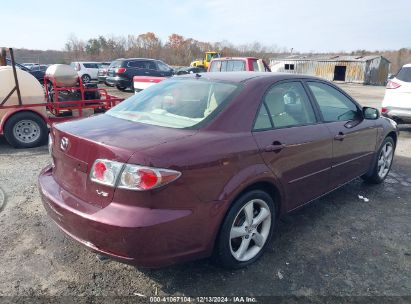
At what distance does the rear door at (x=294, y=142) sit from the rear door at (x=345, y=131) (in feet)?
0.58

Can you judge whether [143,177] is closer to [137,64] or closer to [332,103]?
[332,103]

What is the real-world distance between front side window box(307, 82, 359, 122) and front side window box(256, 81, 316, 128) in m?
0.22

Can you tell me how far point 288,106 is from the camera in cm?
325

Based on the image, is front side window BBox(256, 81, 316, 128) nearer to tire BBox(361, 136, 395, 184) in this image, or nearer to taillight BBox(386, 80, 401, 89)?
tire BBox(361, 136, 395, 184)

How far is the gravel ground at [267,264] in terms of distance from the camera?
2.58m

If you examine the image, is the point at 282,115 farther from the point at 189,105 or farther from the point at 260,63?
the point at 260,63

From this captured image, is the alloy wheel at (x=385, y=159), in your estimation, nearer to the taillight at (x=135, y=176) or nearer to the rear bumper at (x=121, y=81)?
the taillight at (x=135, y=176)

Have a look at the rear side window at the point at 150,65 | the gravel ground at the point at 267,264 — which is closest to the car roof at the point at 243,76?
the gravel ground at the point at 267,264

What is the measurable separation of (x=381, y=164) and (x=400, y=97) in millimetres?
4423

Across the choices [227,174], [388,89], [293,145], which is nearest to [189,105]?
[227,174]

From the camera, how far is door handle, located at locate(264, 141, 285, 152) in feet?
9.17

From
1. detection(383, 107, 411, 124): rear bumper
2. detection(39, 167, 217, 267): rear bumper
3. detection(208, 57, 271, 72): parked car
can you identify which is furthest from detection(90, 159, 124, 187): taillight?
detection(208, 57, 271, 72): parked car

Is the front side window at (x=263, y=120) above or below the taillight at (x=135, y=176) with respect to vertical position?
above

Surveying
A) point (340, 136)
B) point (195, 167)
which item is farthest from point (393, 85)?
point (195, 167)
